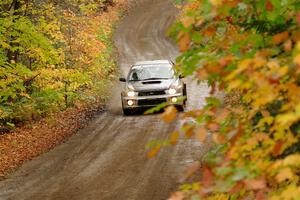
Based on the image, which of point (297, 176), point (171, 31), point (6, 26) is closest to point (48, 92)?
point (6, 26)

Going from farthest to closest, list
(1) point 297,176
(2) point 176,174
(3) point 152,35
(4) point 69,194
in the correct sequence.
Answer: (3) point 152,35, (2) point 176,174, (4) point 69,194, (1) point 297,176

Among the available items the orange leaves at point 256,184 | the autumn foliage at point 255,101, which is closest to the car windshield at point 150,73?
the autumn foliage at point 255,101

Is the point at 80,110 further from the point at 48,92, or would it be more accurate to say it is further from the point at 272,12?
the point at 272,12

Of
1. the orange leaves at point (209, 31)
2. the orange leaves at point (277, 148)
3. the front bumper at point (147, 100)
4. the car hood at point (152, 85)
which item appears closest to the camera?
the orange leaves at point (277, 148)

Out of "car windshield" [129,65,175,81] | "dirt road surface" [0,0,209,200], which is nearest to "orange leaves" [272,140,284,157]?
"dirt road surface" [0,0,209,200]

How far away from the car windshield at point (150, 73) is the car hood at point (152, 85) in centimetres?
28

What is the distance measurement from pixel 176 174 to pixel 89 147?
3.85m

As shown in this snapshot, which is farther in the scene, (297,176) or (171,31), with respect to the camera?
(171,31)

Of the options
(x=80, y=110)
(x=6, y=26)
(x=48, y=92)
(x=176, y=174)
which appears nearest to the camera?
(x=176, y=174)

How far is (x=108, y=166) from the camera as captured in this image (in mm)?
11703

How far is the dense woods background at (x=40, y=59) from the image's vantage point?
1399 cm

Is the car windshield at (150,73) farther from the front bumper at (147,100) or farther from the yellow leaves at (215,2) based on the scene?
the yellow leaves at (215,2)

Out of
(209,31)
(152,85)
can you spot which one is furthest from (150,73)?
(209,31)

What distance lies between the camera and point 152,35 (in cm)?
3797
